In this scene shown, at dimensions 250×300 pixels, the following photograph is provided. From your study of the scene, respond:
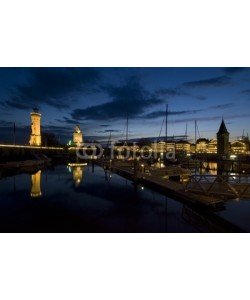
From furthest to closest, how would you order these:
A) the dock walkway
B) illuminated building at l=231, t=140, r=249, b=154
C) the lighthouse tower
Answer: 1. illuminated building at l=231, t=140, r=249, b=154
2. the lighthouse tower
3. the dock walkway

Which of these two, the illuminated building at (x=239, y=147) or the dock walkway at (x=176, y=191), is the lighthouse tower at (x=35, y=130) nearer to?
the dock walkway at (x=176, y=191)

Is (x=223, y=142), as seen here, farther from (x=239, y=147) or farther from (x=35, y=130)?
(x=35, y=130)

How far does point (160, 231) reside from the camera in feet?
36.5

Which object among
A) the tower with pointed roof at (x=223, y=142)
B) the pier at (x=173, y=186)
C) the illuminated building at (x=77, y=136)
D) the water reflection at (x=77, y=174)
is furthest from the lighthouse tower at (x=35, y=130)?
the pier at (x=173, y=186)

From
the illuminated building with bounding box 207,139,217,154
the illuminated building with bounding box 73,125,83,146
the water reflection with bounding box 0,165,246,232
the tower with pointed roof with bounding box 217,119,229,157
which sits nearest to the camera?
the water reflection with bounding box 0,165,246,232

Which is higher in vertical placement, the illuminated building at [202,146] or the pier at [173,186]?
the illuminated building at [202,146]

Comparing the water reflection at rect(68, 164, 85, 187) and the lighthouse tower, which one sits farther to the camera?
the lighthouse tower

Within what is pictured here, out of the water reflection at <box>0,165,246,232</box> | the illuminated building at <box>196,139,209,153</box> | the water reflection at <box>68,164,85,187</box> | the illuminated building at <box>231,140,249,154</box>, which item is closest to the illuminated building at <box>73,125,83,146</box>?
the illuminated building at <box>196,139,209,153</box>

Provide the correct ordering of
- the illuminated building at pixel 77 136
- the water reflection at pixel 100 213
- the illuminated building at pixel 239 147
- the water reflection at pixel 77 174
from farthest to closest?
1. the illuminated building at pixel 77 136
2. the illuminated building at pixel 239 147
3. the water reflection at pixel 77 174
4. the water reflection at pixel 100 213

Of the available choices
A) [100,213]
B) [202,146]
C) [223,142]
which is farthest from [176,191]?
[202,146]

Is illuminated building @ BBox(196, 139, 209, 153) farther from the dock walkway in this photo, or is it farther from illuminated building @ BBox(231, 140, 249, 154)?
the dock walkway

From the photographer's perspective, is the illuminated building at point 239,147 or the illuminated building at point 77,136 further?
the illuminated building at point 77,136

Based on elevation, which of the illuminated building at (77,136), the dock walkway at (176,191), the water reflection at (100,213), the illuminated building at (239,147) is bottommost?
the water reflection at (100,213)

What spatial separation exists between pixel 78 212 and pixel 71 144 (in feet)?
408
